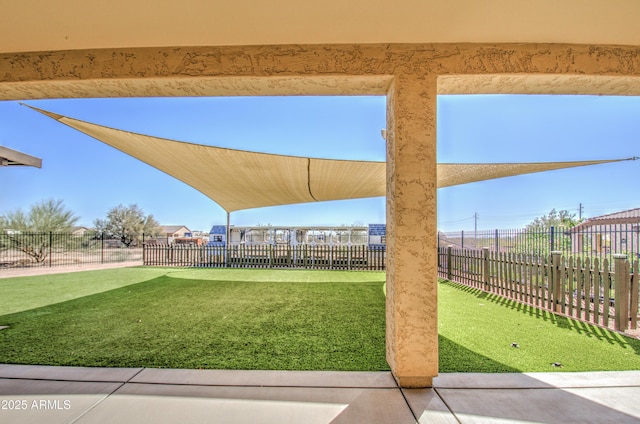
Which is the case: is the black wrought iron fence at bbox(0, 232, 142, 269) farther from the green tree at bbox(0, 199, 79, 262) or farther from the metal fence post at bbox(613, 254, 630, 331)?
the metal fence post at bbox(613, 254, 630, 331)

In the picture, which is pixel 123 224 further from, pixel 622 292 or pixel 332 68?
pixel 622 292

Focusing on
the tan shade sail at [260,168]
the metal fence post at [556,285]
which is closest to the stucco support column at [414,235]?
the metal fence post at [556,285]

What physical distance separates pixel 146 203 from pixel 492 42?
114 feet

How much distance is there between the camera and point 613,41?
6.70ft

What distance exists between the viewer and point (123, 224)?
2908 cm

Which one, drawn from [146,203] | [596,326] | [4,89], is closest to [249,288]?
[4,89]

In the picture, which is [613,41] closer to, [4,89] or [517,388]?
[517,388]

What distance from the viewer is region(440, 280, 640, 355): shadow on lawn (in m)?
2.92

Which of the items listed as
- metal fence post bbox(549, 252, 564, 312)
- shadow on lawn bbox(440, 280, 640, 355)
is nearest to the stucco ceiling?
shadow on lawn bbox(440, 280, 640, 355)

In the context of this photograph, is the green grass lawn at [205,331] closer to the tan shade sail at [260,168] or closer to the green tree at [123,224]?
the tan shade sail at [260,168]

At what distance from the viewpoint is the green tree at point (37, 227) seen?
40.1ft

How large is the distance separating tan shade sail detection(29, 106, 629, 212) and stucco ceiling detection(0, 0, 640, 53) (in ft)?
11.1

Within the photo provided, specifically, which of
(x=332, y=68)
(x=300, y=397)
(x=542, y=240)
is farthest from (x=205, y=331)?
(x=542, y=240)

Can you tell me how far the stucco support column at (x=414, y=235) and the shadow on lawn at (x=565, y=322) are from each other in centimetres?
240
